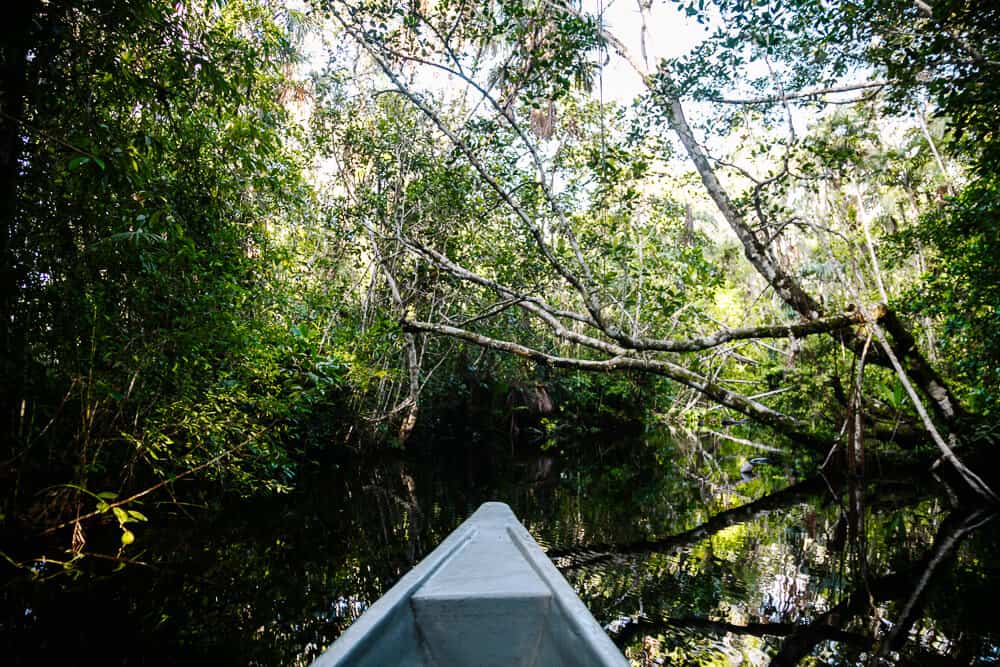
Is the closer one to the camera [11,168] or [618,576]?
[11,168]

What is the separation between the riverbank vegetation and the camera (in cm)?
324

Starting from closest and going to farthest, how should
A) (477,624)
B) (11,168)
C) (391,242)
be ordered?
(477,624)
(11,168)
(391,242)

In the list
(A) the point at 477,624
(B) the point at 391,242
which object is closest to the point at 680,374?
(A) the point at 477,624

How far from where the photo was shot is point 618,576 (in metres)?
3.55

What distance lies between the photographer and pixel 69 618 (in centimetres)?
280

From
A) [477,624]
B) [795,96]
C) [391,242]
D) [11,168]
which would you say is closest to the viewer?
[477,624]

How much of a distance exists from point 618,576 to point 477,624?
1794 millimetres

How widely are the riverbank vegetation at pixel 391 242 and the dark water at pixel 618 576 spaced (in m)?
0.47

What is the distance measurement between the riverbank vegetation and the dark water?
18.4 inches

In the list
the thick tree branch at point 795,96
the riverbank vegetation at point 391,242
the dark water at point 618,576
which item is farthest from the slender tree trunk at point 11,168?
the thick tree branch at point 795,96

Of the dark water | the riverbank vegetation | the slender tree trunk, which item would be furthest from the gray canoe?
the slender tree trunk

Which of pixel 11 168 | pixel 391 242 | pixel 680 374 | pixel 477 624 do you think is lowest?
pixel 477 624

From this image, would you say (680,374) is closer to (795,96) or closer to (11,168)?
(795,96)

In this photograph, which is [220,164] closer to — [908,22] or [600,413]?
[908,22]
